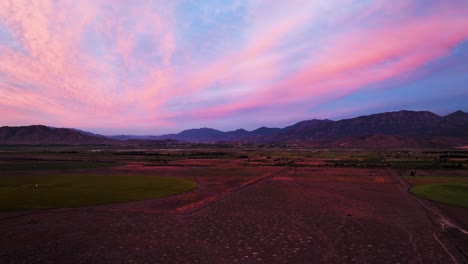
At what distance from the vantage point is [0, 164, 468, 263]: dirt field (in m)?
13.2

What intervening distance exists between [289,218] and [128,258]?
387 inches

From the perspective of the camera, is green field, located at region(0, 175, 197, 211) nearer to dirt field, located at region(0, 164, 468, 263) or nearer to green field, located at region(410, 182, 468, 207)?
dirt field, located at region(0, 164, 468, 263)

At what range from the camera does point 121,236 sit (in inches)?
626

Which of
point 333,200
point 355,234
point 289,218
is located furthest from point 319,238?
point 333,200

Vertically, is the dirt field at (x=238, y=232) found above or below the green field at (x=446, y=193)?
above

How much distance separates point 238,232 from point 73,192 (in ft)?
57.4

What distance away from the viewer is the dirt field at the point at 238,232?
43.2ft

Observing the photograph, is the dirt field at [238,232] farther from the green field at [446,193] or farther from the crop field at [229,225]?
the green field at [446,193]

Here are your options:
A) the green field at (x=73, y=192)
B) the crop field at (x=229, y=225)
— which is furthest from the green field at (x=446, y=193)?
the green field at (x=73, y=192)

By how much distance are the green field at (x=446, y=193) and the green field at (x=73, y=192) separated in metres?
19.6

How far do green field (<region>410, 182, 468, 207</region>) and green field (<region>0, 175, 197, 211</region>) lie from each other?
1956 centimetres

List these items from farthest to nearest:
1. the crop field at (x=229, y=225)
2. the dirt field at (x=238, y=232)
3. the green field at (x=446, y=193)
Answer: the green field at (x=446, y=193) → the crop field at (x=229, y=225) → the dirt field at (x=238, y=232)

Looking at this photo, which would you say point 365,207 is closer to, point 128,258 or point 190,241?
point 190,241

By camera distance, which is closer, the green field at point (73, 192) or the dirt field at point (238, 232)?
the dirt field at point (238, 232)
